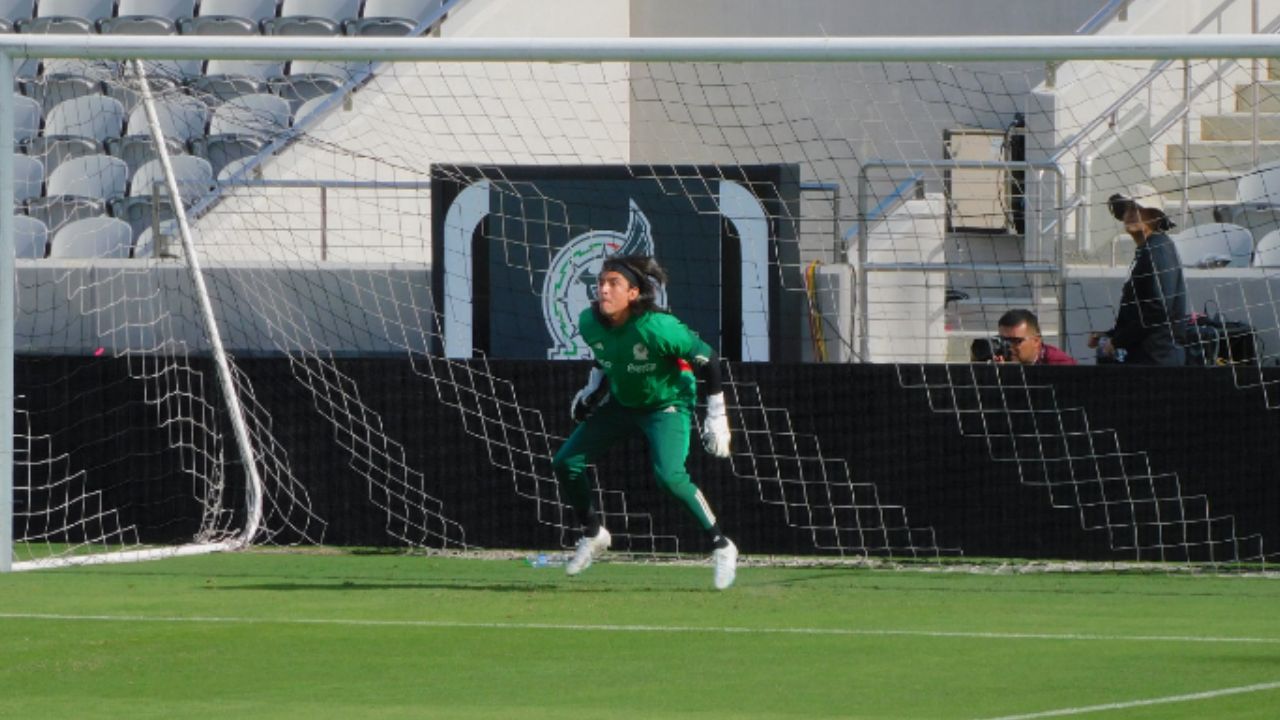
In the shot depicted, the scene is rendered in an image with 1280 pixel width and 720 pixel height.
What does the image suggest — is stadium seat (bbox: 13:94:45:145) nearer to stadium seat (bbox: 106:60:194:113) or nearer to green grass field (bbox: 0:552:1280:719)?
stadium seat (bbox: 106:60:194:113)

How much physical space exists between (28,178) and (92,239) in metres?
2.22

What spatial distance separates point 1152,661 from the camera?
9.45 metres

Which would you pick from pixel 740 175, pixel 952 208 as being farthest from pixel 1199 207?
pixel 740 175

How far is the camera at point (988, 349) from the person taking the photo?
15.4 metres

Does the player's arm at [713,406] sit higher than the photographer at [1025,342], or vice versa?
the photographer at [1025,342]

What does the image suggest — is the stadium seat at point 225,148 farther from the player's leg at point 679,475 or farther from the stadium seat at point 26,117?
the player's leg at point 679,475

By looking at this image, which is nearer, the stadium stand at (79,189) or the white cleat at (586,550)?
the white cleat at (586,550)

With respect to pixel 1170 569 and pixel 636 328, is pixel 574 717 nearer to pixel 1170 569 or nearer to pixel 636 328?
pixel 636 328

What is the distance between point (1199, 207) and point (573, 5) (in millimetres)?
8629

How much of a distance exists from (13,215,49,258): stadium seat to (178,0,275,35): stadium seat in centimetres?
416

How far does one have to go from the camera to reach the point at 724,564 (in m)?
12.4

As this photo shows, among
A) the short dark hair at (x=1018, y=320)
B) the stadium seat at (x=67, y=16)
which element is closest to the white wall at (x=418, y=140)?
the stadium seat at (x=67, y=16)

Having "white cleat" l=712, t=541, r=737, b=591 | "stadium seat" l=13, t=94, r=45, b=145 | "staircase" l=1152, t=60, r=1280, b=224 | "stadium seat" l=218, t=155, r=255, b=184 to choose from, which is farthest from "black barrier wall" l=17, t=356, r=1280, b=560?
"stadium seat" l=13, t=94, r=45, b=145

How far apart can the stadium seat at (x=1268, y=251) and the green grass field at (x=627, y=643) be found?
16.4 feet
